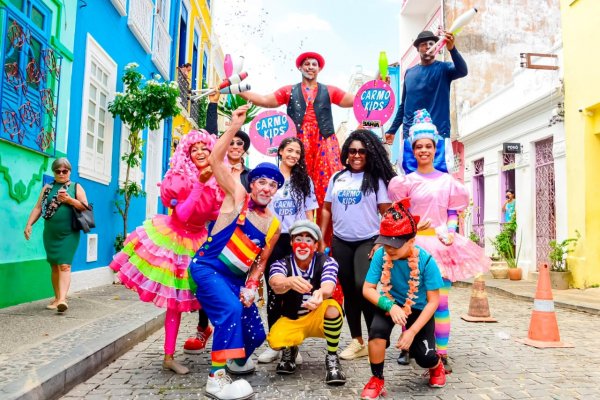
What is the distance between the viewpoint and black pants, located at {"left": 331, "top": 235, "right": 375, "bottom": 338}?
13.7ft

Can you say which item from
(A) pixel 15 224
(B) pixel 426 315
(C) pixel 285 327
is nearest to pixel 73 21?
(A) pixel 15 224

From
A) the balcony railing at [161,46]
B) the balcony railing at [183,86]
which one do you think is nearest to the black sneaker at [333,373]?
the balcony railing at [161,46]

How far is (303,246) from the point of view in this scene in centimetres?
380

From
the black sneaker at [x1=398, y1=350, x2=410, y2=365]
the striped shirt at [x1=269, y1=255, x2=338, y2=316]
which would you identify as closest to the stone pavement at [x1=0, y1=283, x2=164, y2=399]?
the striped shirt at [x1=269, y1=255, x2=338, y2=316]

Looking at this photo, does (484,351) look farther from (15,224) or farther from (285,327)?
(15,224)

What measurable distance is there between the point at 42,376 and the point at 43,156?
397 centimetres

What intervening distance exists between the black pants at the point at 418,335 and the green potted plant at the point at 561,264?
24.8 ft

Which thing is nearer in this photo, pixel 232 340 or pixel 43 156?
pixel 232 340

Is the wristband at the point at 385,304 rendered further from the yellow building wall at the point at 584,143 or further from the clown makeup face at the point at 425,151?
the yellow building wall at the point at 584,143

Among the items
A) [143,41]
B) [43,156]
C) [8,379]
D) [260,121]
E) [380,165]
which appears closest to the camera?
[8,379]

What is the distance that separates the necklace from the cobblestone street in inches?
23.8

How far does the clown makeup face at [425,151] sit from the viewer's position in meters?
4.13

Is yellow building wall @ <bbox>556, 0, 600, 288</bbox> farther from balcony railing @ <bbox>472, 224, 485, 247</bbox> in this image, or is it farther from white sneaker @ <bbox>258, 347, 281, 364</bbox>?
white sneaker @ <bbox>258, 347, 281, 364</bbox>

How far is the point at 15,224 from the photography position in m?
5.93
